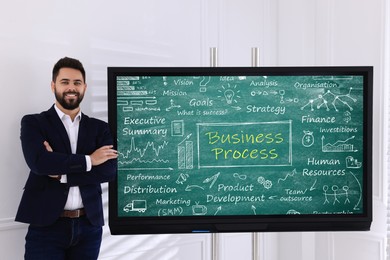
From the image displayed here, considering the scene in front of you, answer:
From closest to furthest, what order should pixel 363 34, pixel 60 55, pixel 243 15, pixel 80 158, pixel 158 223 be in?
pixel 80 158 < pixel 158 223 < pixel 60 55 < pixel 363 34 < pixel 243 15

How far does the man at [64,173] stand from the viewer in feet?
9.52

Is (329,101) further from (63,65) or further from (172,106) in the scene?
(63,65)

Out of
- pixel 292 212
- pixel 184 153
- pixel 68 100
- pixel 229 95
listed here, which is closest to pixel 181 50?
pixel 229 95

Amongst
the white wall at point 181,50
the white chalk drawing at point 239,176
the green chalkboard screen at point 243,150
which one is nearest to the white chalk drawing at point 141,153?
the green chalkboard screen at point 243,150

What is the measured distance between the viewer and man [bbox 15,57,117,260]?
2902mm

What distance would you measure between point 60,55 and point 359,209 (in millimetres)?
1979

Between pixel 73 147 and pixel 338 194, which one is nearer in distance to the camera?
pixel 73 147

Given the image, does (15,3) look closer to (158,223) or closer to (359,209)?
(158,223)

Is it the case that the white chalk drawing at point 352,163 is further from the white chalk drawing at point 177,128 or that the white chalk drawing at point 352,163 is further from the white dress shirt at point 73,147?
the white dress shirt at point 73,147

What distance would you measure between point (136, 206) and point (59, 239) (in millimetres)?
450

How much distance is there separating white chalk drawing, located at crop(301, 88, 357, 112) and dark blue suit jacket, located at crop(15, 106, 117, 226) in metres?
1.16

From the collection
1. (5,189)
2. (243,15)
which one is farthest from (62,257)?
(243,15)

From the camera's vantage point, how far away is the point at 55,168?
9.34ft

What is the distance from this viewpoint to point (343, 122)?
318cm
